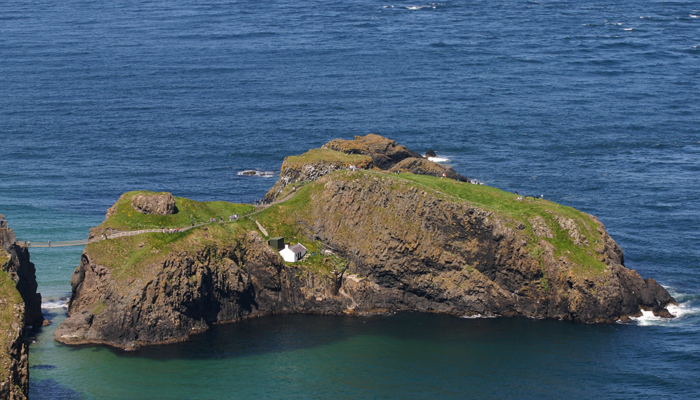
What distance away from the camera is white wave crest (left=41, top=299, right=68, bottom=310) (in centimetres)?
12756

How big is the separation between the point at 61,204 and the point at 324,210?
6027cm

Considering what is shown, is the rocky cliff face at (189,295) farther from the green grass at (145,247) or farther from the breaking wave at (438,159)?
the breaking wave at (438,159)

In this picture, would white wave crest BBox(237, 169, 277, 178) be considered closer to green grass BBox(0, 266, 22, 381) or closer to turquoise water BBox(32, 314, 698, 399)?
turquoise water BBox(32, 314, 698, 399)

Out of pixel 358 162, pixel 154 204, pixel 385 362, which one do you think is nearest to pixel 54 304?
pixel 154 204

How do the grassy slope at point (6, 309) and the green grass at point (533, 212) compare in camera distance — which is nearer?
the grassy slope at point (6, 309)

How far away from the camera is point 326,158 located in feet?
536

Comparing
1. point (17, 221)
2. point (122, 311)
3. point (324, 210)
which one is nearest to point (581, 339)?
point (324, 210)

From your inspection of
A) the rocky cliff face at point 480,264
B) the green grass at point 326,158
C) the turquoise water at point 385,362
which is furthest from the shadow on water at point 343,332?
the green grass at point 326,158

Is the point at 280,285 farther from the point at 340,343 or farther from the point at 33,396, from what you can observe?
the point at 33,396

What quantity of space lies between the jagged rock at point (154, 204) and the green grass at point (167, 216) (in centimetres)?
72

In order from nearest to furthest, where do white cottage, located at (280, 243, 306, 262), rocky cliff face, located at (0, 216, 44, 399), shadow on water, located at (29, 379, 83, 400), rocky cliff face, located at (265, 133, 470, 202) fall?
rocky cliff face, located at (0, 216, 44, 399), shadow on water, located at (29, 379, 83, 400), white cottage, located at (280, 243, 306, 262), rocky cliff face, located at (265, 133, 470, 202)

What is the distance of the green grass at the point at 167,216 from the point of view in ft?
415

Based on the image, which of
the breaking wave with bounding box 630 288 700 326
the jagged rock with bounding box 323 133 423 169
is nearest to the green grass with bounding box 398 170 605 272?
the breaking wave with bounding box 630 288 700 326

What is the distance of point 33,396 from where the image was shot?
102m
